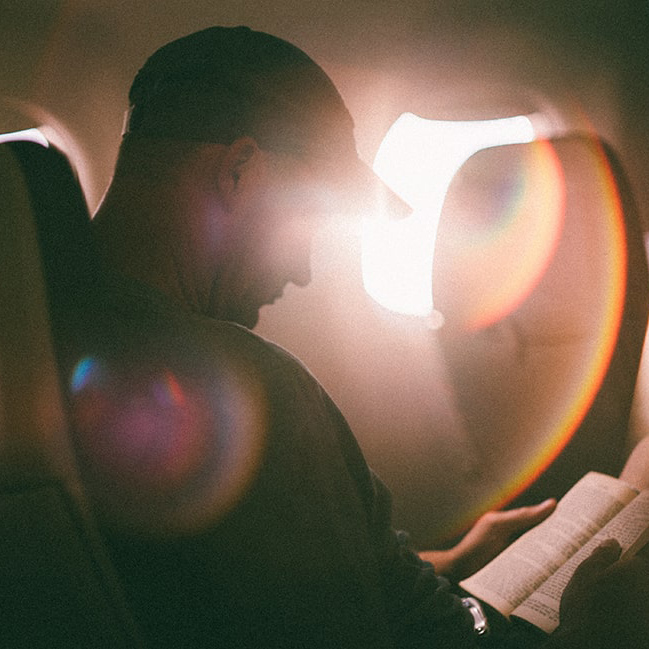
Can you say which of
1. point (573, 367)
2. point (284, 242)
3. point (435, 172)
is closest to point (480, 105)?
point (435, 172)

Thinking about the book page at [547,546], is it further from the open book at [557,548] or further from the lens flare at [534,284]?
the lens flare at [534,284]

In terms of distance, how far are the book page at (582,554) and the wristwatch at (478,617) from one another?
8 centimetres

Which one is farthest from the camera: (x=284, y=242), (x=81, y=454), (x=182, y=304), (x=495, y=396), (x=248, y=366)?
(x=495, y=396)

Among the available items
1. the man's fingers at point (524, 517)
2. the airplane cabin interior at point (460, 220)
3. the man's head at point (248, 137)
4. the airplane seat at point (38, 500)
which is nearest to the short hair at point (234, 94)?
the man's head at point (248, 137)

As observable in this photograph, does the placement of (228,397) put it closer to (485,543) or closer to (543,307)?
(485,543)

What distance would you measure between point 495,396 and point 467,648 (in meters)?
0.83

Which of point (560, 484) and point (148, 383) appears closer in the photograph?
point (148, 383)

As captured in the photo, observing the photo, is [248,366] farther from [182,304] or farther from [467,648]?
[467,648]

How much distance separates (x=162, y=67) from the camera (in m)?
0.81

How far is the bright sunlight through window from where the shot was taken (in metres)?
1.48

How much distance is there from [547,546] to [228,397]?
2.41 feet

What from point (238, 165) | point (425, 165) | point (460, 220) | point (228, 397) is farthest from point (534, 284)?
point (228, 397)

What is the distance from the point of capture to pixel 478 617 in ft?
3.19

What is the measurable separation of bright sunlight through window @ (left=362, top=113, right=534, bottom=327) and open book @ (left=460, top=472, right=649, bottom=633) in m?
0.56
